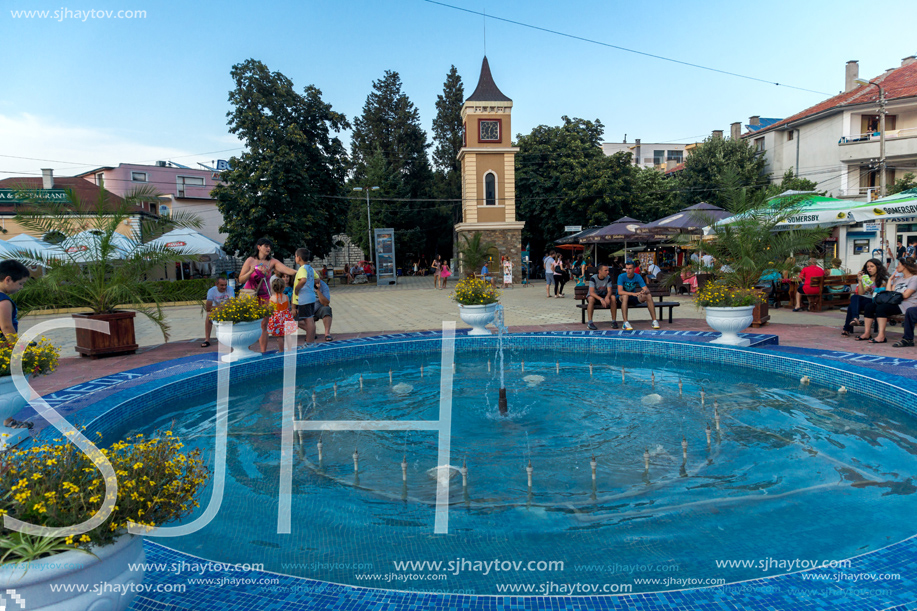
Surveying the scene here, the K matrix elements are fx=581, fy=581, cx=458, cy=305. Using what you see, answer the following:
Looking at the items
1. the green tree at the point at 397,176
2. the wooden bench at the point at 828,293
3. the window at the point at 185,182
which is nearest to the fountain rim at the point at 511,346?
the wooden bench at the point at 828,293

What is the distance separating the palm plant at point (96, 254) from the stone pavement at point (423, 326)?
1.01 m

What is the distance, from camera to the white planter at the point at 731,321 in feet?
28.9

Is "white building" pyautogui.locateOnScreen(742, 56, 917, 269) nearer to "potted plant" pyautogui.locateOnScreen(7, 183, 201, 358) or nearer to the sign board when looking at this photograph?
the sign board

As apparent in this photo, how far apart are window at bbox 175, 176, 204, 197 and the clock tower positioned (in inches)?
1070

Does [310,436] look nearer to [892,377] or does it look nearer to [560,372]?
[560,372]

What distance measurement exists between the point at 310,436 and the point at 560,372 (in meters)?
4.06

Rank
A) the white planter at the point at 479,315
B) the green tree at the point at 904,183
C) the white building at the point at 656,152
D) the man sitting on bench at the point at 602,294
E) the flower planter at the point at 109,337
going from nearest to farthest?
the flower planter at the point at 109,337 < the white planter at the point at 479,315 < the man sitting on bench at the point at 602,294 < the green tree at the point at 904,183 < the white building at the point at 656,152

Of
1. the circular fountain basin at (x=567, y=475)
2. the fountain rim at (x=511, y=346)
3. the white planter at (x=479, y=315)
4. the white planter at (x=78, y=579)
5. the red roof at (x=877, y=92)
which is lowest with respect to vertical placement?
the circular fountain basin at (x=567, y=475)

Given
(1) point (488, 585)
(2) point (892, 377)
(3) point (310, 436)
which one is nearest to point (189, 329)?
(3) point (310, 436)

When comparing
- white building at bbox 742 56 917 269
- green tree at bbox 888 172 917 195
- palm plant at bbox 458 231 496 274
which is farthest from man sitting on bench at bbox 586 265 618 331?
green tree at bbox 888 172 917 195

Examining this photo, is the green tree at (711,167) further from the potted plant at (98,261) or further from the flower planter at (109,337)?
the flower planter at (109,337)

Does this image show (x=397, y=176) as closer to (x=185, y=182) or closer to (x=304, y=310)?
(x=185, y=182)

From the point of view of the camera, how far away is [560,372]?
872 centimetres

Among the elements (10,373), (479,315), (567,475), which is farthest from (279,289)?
(567,475)
